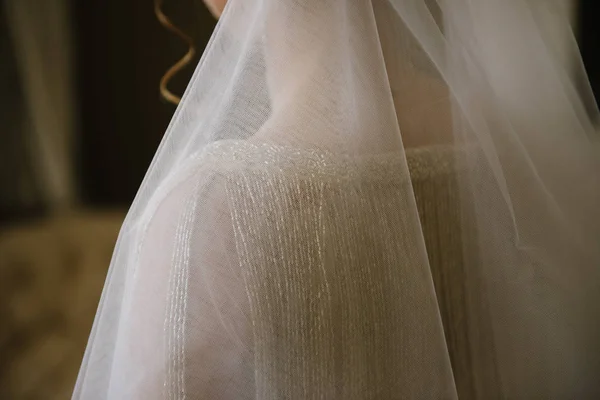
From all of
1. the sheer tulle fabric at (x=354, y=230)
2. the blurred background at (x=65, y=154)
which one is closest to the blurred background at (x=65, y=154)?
the blurred background at (x=65, y=154)

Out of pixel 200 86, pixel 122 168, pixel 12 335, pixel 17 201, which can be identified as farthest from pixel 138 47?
pixel 200 86

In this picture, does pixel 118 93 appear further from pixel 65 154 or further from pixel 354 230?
pixel 354 230

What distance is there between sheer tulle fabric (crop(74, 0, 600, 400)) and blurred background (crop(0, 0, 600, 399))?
145 centimetres

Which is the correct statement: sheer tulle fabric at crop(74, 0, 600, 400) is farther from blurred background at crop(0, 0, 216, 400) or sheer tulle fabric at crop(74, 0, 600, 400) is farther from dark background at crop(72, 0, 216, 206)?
dark background at crop(72, 0, 216, 206)

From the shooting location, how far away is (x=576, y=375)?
1.82ft

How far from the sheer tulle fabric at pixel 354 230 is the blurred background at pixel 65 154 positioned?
1.45 m

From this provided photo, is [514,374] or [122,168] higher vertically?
[122,168]

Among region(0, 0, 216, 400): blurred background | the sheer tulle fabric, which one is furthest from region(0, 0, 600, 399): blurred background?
the sheer tulle fabric

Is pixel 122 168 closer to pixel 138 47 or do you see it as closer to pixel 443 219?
pixel 138 47

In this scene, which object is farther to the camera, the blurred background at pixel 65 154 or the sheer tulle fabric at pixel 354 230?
the blurred background at pixel 65 154

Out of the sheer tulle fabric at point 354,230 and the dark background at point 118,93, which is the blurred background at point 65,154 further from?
the sheer tulle fabric at point 354,230

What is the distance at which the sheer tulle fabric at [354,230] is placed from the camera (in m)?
0.45

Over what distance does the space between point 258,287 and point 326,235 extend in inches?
2.6

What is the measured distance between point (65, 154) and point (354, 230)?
90.0 inches
